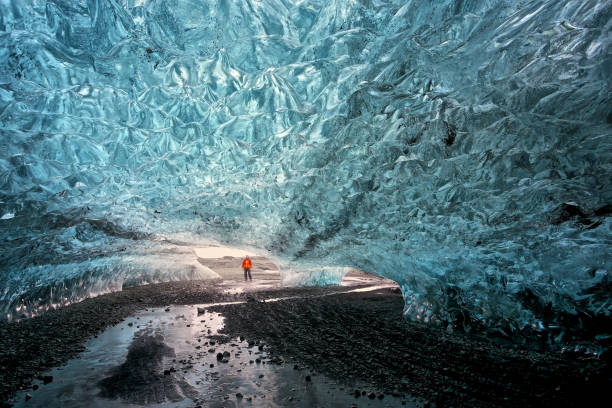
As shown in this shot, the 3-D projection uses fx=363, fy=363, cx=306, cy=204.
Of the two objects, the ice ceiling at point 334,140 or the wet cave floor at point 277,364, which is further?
the ice ceiling at point 334,140

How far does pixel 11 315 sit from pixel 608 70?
50.0 ft

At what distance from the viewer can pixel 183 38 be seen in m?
10.7

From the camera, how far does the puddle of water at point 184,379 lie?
211 inches

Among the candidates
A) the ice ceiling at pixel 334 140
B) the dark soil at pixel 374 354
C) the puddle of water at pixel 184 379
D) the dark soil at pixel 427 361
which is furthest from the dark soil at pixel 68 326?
the dark soil at pixel 427 361

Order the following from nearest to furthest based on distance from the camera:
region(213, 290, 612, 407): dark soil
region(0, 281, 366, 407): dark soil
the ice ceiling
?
1. region(213, 290, 612, 407): dark soil
2. the ice ceiling
3. region(0, 281, 366, 407): dark soil

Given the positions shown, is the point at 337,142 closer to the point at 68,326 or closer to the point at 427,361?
the point at 427,361

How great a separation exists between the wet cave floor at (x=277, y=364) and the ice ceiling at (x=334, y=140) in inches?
61.3

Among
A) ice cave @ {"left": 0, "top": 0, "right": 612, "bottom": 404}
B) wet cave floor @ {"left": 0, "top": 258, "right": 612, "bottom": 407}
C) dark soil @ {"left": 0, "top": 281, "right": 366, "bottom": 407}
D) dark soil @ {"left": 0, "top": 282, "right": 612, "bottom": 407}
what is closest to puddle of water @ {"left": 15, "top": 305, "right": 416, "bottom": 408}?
wet cave floor @ {"left": 0, "top": 258, "right": 612, "bottom": 407}

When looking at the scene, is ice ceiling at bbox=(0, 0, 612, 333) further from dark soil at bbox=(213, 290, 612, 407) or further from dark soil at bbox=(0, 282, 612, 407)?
dark soil at bbox=(0, 282, 612, 407)

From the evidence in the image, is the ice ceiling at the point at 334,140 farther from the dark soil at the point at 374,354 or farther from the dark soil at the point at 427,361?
the dark soil at the point at 374,354

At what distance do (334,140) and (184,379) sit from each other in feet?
20.1

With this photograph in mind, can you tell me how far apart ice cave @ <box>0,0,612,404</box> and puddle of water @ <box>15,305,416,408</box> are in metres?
4.17

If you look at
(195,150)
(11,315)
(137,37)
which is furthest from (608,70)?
(11,315)

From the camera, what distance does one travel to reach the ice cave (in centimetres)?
624
